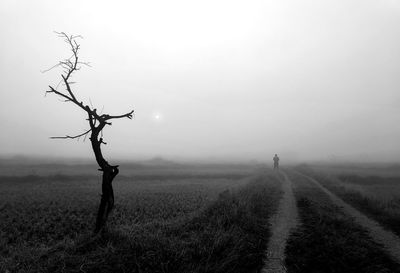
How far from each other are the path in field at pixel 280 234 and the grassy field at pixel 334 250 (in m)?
0.27

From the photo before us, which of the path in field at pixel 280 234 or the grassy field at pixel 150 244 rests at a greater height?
the grassy field at pixel 150 244

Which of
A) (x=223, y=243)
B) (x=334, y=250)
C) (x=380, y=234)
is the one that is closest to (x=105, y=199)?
(x=223, y=243)

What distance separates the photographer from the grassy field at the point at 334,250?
8312mm

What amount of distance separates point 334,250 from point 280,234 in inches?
100

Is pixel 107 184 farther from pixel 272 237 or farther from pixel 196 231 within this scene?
pixel 272 237

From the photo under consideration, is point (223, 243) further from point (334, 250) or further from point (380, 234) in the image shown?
point (380, 234)

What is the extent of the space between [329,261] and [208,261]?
13.6 feet

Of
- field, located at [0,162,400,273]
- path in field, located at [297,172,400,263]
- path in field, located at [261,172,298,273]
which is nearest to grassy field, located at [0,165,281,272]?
field, located at [0,162,400,273]

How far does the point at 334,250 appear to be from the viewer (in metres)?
9.46

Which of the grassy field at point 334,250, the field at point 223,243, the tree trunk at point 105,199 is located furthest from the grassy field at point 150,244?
the grassy field at point 334,250

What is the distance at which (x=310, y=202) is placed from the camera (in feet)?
61.7

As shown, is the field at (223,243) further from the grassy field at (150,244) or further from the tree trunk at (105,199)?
the tree trunk at (105,199)

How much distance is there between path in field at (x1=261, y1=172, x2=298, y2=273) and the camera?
27.7 ft

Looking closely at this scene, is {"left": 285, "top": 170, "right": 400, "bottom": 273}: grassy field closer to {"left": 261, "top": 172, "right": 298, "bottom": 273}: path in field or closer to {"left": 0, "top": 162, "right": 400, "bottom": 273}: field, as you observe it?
{"left": 0, "top": 162, "right": 400, "bottom": 273}: field
